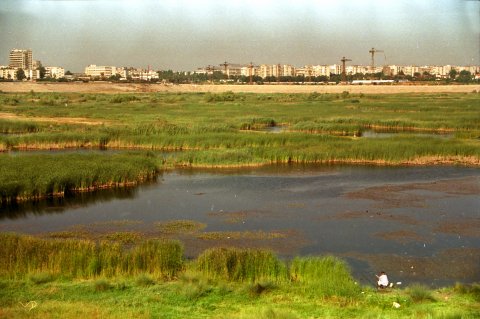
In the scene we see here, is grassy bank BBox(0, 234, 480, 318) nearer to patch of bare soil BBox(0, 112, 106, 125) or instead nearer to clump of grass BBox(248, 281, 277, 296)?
clump of grass BBox(248, 281, 277, 296)

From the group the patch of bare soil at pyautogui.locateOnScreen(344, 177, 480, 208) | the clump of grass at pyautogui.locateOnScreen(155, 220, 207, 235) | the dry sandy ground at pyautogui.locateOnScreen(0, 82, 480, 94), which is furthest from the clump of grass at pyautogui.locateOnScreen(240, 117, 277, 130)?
the dry sandy ground at pyautogui.locateOnScreen(0, 82, 480, 94)

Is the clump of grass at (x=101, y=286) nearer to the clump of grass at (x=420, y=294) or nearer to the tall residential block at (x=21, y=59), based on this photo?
the clump of grass at (x=420, y=294)

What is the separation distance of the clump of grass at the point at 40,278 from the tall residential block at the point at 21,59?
5406 inches

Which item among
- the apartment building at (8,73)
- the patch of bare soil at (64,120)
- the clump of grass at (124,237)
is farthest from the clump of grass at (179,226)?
the apartment building at (8,73)

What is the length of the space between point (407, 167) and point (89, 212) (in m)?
14.3

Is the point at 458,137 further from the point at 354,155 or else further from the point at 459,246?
the point at 459,246

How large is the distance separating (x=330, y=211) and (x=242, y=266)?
7.66 metres

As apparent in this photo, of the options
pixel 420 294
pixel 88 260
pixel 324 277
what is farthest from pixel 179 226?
pixel 420 294

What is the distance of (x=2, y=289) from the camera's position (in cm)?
1096

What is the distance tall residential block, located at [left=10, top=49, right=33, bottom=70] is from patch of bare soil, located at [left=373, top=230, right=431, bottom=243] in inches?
5340

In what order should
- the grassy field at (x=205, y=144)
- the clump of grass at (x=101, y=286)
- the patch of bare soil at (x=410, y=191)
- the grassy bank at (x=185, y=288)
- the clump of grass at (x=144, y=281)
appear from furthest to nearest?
the grassy field at (x=205, y=144) < the patch of bare soil at (x=410, y=191) < the clump of grass at (x=144, y=281) < the clump of grass at (x=101, y=286) < the grassy bank at (x=185, y=288)

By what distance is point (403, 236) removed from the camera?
52.9 ft

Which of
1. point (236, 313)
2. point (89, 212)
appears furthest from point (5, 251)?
point (89, 212)

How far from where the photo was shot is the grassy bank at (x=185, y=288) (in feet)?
32.7
